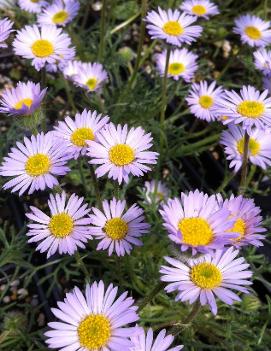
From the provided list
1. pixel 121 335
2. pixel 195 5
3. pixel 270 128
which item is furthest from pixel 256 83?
pixel 121 335

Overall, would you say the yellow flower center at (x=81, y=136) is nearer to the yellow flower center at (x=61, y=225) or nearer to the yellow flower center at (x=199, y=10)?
the yellow flower center at (x=61, y=225)

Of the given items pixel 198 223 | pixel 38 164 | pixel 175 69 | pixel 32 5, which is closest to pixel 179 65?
pixel 175 69

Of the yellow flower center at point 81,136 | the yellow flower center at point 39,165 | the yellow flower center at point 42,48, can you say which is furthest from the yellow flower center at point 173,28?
the yellow flower center at point 39,165

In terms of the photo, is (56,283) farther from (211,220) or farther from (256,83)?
(256,83)

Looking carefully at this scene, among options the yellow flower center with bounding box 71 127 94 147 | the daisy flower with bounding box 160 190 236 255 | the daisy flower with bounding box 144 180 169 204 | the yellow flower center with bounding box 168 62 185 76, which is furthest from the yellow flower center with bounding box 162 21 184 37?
the daisy flower with bounding box 160 190 236 255

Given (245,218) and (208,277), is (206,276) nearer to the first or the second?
(208,277)

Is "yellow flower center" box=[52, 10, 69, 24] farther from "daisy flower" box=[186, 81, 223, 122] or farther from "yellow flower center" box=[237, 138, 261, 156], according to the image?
"yellow flower center" box=[237, 138, 261, 156]
